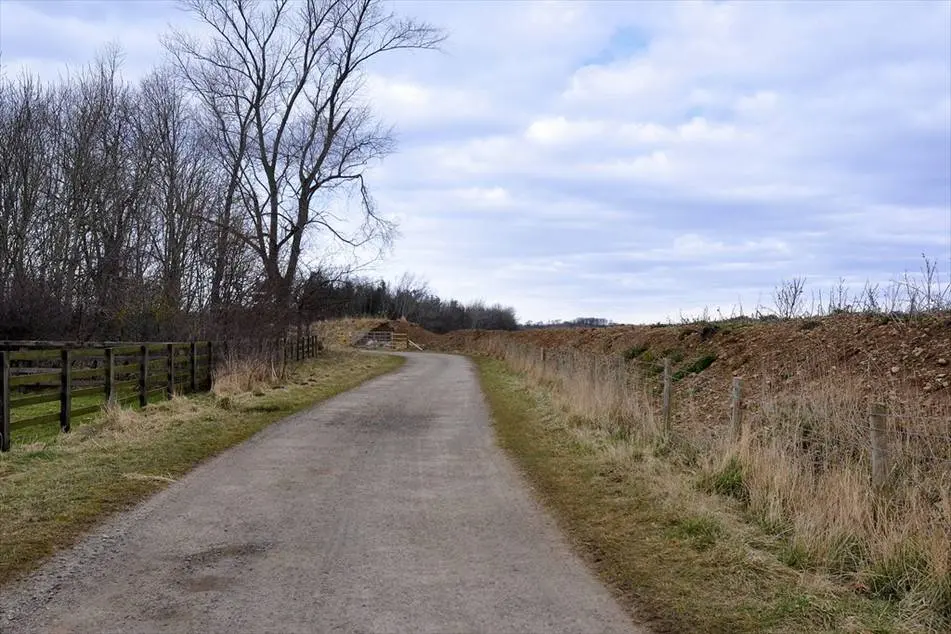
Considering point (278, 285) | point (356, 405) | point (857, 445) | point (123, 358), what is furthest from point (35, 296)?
point (857, 445)

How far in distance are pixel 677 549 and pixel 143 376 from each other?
12908mm

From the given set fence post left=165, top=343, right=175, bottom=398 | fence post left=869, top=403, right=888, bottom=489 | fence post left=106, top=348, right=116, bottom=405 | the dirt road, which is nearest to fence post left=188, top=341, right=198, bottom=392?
fence post left=165, top=343, right=175, bottom=398

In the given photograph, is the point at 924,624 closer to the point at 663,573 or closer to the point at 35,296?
the point at 663,573

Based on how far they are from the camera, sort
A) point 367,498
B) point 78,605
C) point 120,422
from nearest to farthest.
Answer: point 78,605 < point 367,498 < point 120,422

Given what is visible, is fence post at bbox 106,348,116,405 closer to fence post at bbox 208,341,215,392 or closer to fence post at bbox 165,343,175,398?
fence post at bbox 165,343,175,398

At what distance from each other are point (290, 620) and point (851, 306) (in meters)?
13.0

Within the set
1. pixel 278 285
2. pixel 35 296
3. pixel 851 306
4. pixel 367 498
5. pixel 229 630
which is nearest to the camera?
pixel 229 630

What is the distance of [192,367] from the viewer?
749 inches

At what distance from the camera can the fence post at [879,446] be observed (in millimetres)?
6496

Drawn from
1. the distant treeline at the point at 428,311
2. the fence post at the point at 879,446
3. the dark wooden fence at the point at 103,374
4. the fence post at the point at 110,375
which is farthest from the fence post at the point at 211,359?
the distant treeline at the point at 428,311

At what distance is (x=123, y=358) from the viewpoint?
16.1 m

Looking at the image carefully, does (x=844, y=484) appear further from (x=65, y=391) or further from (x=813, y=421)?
(x=65, y=391)

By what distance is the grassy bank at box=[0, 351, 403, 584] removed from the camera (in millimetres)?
6332

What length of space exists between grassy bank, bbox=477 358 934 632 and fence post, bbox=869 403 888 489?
3.46ft
